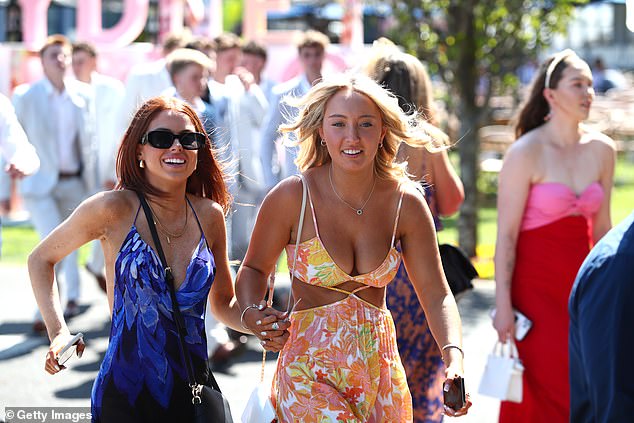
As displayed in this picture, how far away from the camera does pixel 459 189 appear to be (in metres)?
5.12

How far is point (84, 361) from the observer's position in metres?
7.49

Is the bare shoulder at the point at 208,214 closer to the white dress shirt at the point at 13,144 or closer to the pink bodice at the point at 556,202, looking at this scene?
the pink bodice at the point at 556,202

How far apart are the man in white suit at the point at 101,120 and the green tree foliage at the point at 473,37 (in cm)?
301

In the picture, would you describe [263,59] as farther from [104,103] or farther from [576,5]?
[576,5]

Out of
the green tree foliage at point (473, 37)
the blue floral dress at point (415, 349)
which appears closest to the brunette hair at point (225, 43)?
the green tree foliage at point (473, 37)

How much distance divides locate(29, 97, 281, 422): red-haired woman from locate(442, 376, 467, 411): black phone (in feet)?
1.87

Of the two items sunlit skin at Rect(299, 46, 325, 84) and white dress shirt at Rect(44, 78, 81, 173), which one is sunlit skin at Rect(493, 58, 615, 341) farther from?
white dress shirt at Rect(44, 78, 81, 173)

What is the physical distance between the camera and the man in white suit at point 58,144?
8.49 metres

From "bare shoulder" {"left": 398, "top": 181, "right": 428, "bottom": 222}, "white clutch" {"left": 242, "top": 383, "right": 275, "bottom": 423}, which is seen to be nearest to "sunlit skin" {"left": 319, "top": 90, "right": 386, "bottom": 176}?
"bare shoulder" {"left": 398, "top": 181, "right": 428, "bottom": 222}

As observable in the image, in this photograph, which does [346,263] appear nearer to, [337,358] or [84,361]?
[337,358]

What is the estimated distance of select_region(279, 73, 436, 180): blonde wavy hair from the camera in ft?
12.1

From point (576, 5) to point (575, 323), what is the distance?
9807 mm

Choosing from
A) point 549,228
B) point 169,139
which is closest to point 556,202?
point 549,228

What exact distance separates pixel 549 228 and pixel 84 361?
3.67 metres
